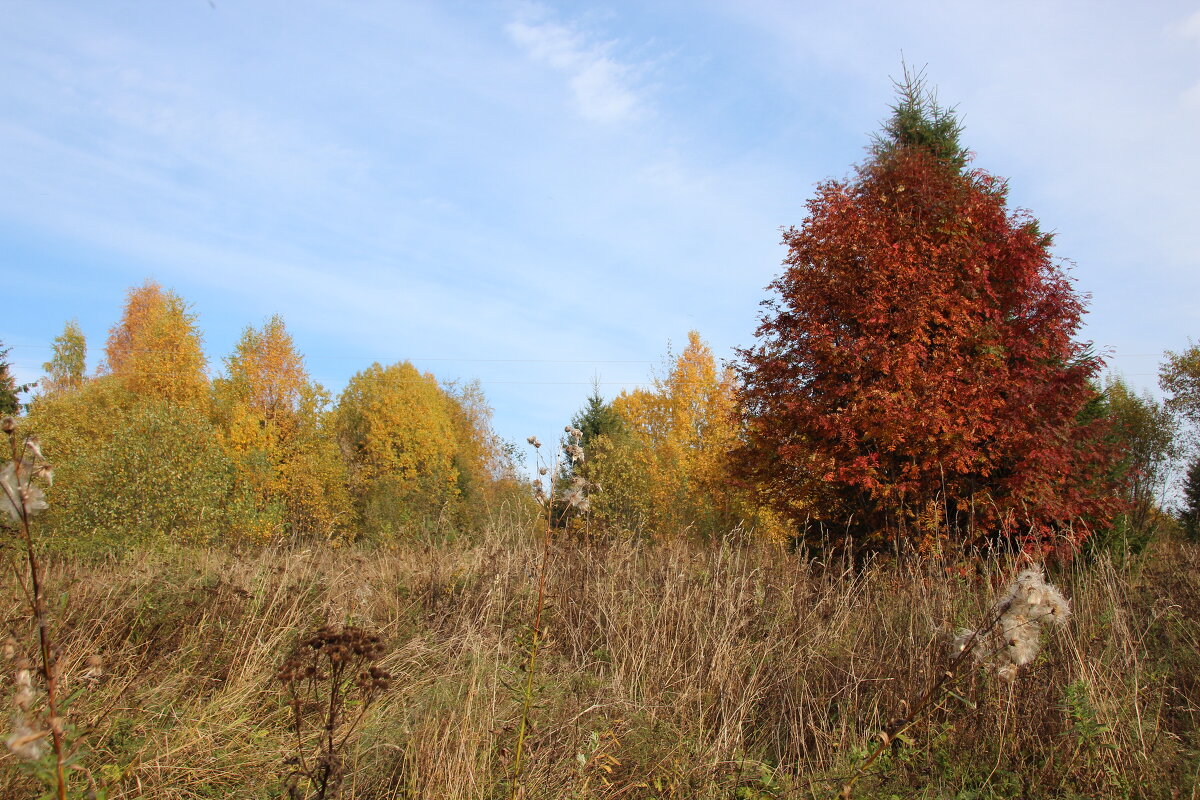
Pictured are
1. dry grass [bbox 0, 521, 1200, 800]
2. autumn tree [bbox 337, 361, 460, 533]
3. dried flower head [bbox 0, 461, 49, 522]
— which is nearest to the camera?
dried flower head [bbox 0, 461, 49, 522]

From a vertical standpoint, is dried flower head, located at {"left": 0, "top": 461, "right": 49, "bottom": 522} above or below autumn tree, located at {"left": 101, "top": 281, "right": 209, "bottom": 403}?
below

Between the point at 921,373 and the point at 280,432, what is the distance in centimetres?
2619

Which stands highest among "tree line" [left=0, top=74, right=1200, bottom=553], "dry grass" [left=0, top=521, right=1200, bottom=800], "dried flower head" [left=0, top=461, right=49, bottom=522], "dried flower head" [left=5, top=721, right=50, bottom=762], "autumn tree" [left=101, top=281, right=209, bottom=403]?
"autumn tree" [left=101, top=281, right=209, bottom=403]

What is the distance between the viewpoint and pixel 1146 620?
15.6 feet

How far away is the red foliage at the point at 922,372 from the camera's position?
7898 mm

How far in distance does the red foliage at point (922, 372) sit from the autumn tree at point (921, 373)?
0.02 meters

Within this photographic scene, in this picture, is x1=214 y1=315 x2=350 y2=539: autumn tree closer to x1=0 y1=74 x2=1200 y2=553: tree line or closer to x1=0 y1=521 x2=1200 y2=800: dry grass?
x1=0 y1=74 x2=1200 y2=553: tree line

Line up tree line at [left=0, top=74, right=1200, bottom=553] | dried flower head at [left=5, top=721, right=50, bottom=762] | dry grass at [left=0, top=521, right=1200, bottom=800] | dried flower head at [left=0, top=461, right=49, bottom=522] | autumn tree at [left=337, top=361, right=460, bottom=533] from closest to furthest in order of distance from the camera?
dried flower head at [left=5, top=721, right=50, bottom=762], dried flower head at [left=0, top=461, right=49, bottom=522], dry grass at [left=0, top=521, right=1200, bottom=800], tree line at [left=0, top=74, right=1200, bottom=553], autumn tree at [left=337, top=361, right=460, bottom=533]

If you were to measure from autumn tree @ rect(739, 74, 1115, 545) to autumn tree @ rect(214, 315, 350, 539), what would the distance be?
18585 millimetres

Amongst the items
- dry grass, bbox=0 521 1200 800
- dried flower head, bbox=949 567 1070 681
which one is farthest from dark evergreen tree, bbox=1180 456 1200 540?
dried flower head, bbox=949 567 1070 681

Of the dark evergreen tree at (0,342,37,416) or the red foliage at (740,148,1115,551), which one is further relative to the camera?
the dark evergreen tree at (0,342,37,416)

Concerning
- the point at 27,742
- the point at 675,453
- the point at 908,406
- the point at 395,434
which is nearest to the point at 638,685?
the point at 27,742

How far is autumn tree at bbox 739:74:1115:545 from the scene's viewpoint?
789cm

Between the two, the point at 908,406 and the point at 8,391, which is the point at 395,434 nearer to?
the point at 8,391
